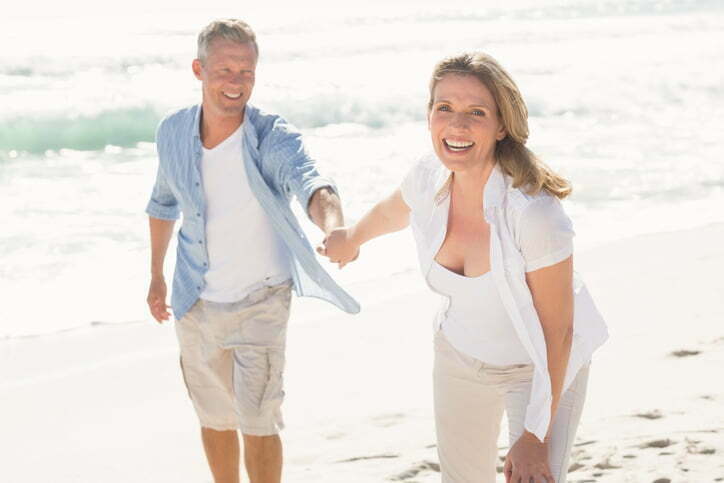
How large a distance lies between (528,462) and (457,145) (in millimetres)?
906

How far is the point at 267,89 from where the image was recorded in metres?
19.8

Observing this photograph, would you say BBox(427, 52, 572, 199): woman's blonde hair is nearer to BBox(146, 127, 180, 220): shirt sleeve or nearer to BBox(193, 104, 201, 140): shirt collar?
BBox(193, 104, 201, 140): shirt collar

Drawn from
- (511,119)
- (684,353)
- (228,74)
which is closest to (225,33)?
(228,74)

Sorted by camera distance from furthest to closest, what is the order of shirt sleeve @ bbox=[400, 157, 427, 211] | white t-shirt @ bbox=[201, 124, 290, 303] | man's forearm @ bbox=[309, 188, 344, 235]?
white t-shirt @ bbox=[201, 124, 290, 303] < man's forearm @ bbox=[309, 188, 344, 235] < shirt sleeve @ bbox=[400, 157, 427, 211]

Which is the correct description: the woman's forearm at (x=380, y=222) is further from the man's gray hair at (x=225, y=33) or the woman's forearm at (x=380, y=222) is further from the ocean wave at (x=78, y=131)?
the ocean wave at (x=78, y=131)

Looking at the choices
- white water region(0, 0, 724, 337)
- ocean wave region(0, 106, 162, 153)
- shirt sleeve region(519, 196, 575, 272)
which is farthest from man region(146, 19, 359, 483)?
ocean wave region(0, 106, 162, 153)

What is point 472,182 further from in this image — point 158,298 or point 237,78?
point 158,298

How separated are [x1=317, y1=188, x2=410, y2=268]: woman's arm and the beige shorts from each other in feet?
1.37

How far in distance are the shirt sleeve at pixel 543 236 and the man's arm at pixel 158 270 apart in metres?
1.92

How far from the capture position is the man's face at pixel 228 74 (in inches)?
154

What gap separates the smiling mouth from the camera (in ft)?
10.00

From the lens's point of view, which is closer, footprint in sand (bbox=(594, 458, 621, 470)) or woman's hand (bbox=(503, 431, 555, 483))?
woman's hand (bbox=(503, 431, 555, 483))

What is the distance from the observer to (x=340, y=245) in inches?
145

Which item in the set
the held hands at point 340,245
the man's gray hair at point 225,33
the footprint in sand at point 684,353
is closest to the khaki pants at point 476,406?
the held hands at point 340,245
